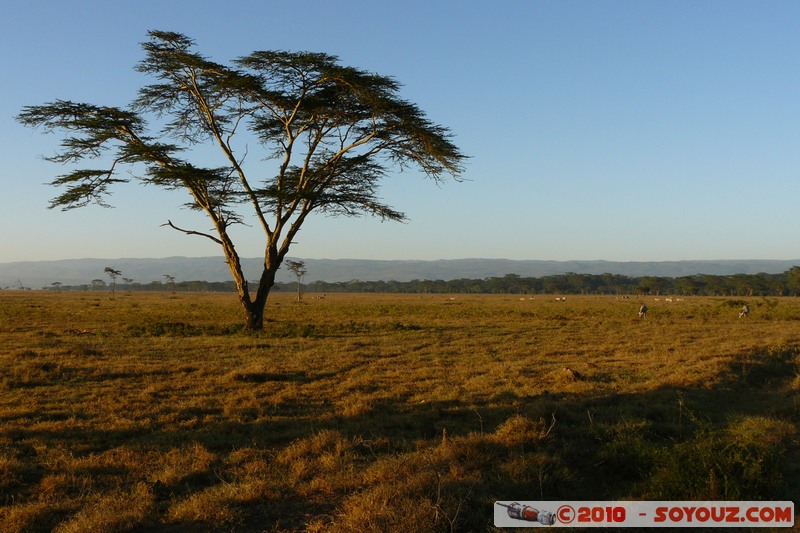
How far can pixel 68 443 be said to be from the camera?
7.17m

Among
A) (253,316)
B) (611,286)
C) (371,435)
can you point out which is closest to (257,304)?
(253,316)

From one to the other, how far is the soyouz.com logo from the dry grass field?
17 centimetres

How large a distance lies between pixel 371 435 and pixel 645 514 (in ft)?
11.1

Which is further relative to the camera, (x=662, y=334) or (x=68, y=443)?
(x=662, y=334)

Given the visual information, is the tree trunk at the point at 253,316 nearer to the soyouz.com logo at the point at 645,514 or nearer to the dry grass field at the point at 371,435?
the dry grass field at the point at 371,435

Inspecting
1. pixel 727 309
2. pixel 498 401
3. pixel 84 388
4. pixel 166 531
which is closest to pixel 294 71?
pixel 84 388

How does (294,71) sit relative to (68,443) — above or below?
above

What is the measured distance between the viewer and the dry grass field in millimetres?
4992

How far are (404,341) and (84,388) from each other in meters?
10.1

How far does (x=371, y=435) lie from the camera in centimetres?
732

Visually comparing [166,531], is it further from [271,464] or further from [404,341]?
[404,341]

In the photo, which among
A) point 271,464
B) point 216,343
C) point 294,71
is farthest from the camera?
point 294,71

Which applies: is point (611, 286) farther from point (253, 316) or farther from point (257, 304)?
point (253, 316)

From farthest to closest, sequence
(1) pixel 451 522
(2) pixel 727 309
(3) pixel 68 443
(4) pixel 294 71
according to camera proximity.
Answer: (2) pixel 727 309, (4) pixel 294 71, (3) pixel 68 443, (1) pixel 451 522
